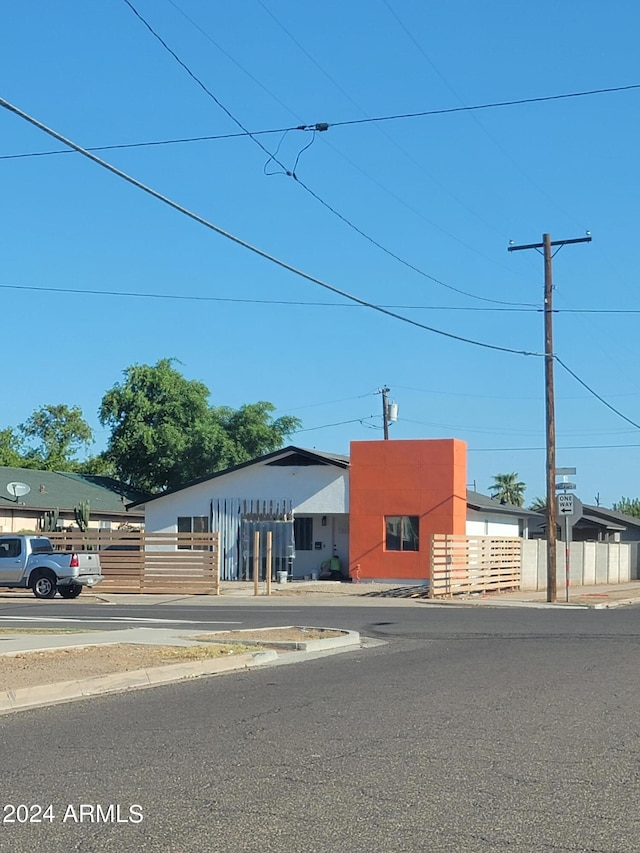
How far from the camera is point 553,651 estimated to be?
1666cm

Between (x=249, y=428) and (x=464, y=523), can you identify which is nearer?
(x=464, y=523)

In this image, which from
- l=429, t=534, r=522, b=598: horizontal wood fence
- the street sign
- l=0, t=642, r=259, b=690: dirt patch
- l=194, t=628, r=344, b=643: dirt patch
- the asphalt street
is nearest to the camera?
the asphalt street

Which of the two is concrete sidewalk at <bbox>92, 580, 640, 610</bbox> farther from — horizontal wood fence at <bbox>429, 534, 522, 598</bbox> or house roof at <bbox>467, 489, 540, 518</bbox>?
house roof at <bbox>467, 489, 540, 518</bbox>

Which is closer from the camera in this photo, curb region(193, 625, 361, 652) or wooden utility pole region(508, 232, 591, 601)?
curb region(193, 625, 361, 652)

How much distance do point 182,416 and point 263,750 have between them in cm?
6054

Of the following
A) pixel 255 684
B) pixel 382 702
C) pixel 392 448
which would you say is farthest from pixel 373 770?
pixel 392 448

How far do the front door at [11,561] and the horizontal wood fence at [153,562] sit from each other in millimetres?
3628

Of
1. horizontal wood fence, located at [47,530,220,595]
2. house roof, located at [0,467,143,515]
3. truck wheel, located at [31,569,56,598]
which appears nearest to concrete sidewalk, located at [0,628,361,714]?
truck wheel, located at [31,569,56,598]

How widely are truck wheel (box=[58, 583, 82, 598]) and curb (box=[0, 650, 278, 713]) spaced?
16488mm

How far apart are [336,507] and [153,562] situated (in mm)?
8463

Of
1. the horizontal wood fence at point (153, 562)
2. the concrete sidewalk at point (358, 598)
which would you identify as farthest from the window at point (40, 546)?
the horizontal wood fence at point (153, 562)

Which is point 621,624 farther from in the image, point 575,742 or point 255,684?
A: point 575,742

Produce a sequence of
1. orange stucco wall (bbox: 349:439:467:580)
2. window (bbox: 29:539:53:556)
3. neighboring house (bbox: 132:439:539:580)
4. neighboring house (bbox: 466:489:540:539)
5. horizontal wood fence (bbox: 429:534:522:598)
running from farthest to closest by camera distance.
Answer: neighboring house (bbox: 466:489:540:539) < neighboring house (bbox: 132:439:539:580) < orange stucco wall (bbox: 349:439:467:580) < horizontal wood fence (bbox: 429:534:522:598) < window (bbox: 29:539:53:556)

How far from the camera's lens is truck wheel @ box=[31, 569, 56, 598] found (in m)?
30.9
